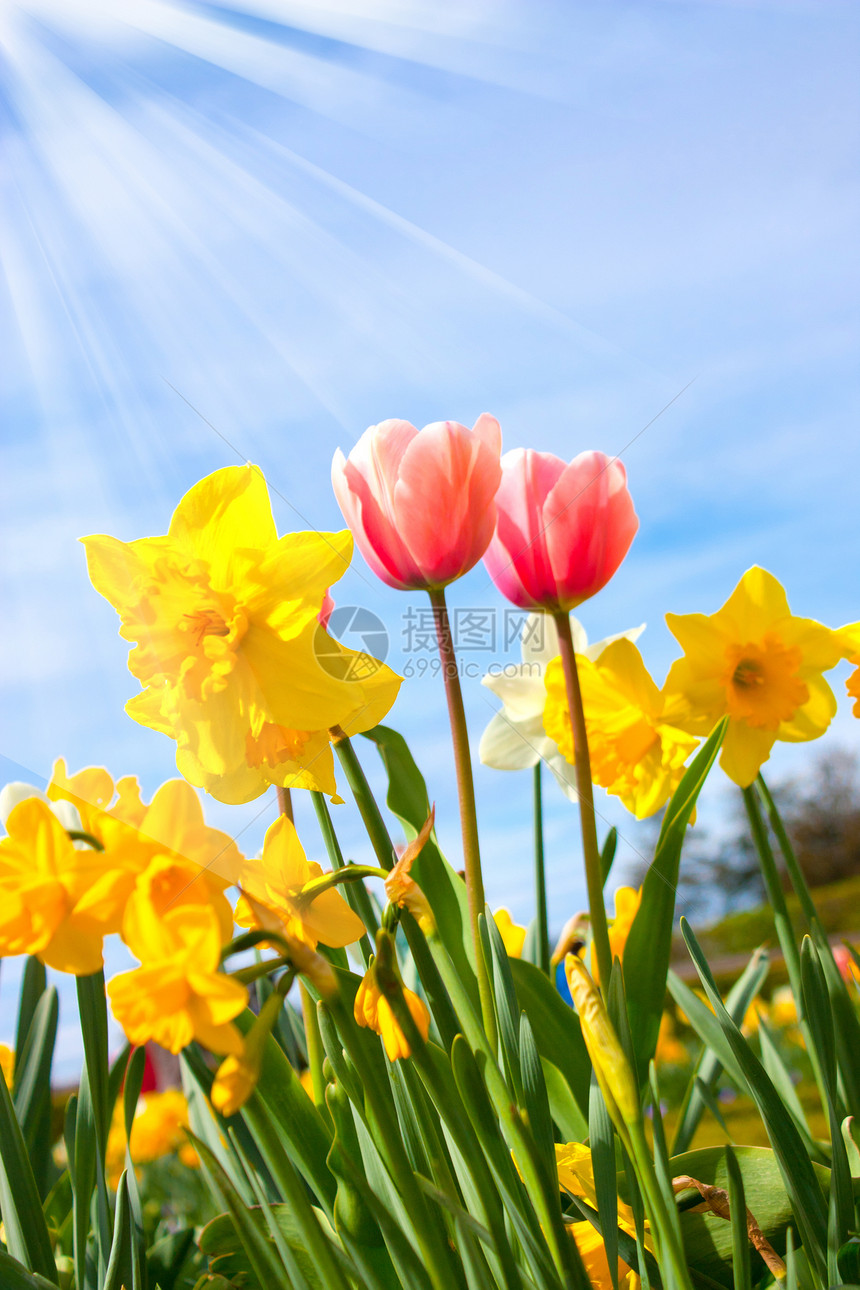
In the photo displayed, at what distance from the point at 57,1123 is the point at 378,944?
3.55 m

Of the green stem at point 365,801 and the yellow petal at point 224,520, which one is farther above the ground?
the yellow petal at point 224,520

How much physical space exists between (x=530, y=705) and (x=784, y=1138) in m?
0.38

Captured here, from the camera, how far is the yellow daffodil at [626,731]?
692 mm

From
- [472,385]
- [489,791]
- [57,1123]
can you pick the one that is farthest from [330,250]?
[57,1123]

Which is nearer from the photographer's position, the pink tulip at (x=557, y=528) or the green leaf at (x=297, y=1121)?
the green leaf at (x=297, y=1121)

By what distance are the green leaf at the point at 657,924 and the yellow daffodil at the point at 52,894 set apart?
0.45 meters

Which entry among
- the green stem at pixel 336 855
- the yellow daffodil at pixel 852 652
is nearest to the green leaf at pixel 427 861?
the green stem at pixel 336 855

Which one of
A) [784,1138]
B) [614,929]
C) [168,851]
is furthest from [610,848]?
[168,851]

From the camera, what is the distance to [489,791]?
577 mm

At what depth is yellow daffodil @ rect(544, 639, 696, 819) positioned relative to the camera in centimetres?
69

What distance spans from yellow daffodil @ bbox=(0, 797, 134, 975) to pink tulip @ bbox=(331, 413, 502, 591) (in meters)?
0.30

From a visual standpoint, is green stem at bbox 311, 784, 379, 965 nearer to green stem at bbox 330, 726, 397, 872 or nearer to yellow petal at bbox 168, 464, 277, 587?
green stem at bbox 330, 726, 397, 872

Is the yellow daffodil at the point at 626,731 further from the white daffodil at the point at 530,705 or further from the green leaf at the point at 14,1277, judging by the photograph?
the green leaf at the point at 14,1277

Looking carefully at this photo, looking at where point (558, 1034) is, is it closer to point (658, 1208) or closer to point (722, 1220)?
point (722, 1220)
